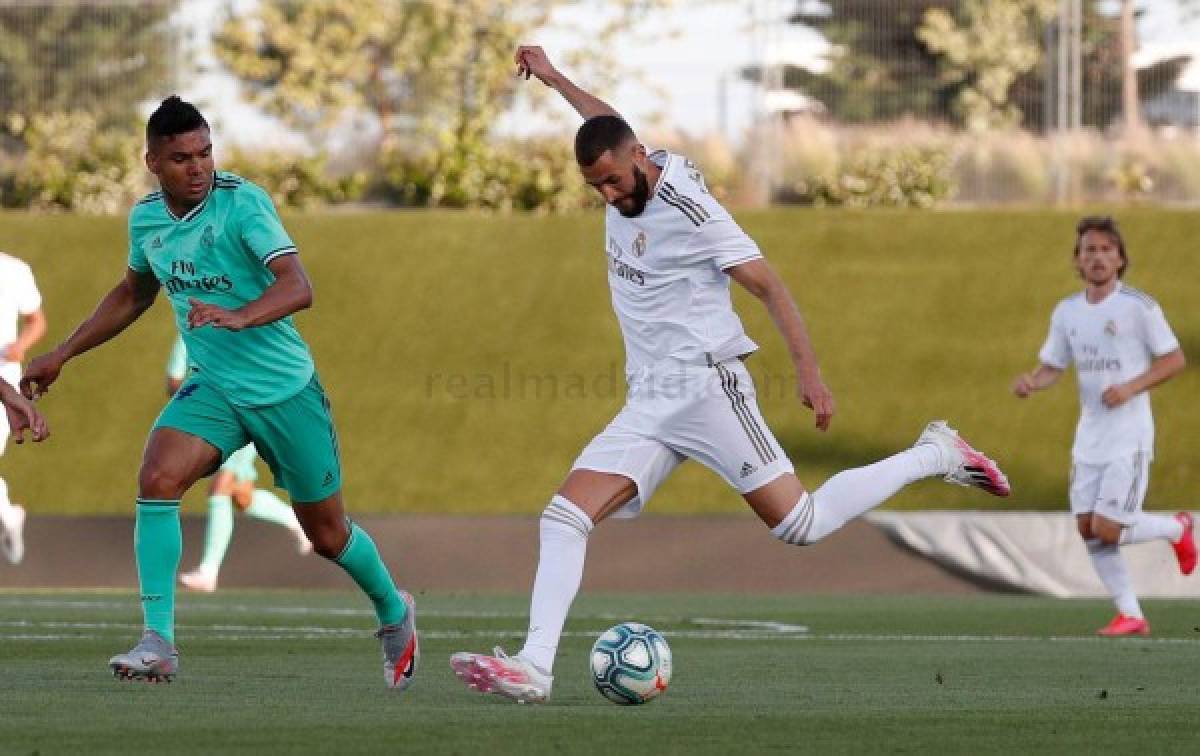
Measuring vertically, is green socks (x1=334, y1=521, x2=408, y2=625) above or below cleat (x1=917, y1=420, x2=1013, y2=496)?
below

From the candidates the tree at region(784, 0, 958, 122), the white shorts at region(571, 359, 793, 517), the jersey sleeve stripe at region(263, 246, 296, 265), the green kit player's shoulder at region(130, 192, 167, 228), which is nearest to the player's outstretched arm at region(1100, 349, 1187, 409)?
the white shorts at region(571, 359, 793, 517)

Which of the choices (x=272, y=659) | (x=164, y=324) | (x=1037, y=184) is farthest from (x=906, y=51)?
(x=272, y=659)

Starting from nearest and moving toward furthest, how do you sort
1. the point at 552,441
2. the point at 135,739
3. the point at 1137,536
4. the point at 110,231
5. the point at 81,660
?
the point at 135,739, the point at 81,660, the point at 1137,536, the point at 552,441, the point at 110,231

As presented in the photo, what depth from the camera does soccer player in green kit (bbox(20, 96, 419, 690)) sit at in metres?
7.97

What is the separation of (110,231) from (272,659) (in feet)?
44.8

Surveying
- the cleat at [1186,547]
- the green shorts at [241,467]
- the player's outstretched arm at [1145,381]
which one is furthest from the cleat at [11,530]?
the cleat at [1186,547]

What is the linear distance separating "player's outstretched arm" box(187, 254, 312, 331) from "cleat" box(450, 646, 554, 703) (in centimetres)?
122

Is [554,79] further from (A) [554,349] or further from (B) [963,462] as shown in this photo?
(A) [554,349]

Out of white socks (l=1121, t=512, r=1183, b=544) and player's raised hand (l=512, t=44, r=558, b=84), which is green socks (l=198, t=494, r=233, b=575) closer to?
white socks (l=1121, t=512, r=1183, b=544)

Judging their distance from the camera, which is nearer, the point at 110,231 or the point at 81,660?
the point at 81,660

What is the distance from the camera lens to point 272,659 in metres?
9.52

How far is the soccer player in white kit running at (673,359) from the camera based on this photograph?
7.74 metres

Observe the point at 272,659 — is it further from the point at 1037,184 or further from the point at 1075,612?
the point at 1037,184

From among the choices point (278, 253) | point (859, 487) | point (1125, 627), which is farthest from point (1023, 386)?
point (278, 253)
